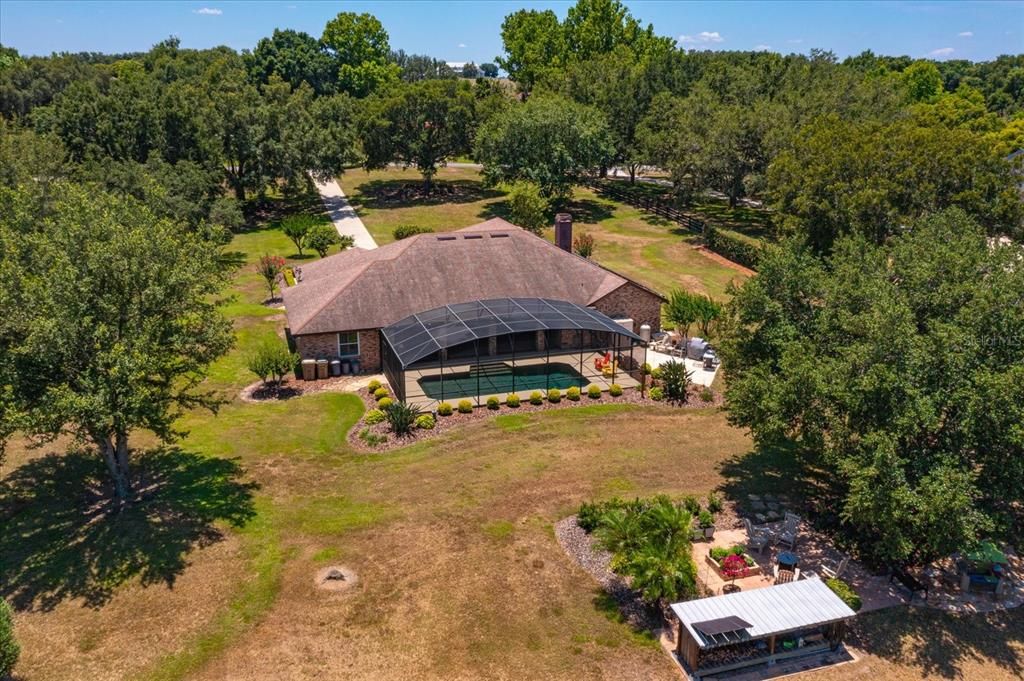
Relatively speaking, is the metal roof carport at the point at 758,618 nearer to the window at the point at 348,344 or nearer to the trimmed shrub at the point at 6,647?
the trimmed shrub at the point at 6,647

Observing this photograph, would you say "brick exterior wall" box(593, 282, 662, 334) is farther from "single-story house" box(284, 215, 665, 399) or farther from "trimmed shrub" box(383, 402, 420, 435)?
"trimmed shrub" box(383, 402, 420, 435)

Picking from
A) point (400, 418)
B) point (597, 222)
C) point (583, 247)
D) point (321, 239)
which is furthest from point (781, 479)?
point (597, 222)

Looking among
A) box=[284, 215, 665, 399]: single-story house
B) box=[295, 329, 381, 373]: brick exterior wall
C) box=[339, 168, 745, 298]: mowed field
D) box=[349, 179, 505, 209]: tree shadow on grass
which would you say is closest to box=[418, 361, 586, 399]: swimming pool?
box=[284, 215, 665, 399]: single-story house

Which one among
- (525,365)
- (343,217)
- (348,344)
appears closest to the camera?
(348,344)

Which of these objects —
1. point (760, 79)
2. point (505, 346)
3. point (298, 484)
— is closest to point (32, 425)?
point (298, 484)

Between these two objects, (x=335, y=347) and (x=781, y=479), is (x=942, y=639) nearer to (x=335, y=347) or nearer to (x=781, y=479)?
(x=781, y=479)

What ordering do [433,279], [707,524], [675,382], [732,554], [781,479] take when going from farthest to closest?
[433,279]
[675,382]
[781,479]
[707,524]
[732,554]

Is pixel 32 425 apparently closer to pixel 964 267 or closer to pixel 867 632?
pixel 867 632

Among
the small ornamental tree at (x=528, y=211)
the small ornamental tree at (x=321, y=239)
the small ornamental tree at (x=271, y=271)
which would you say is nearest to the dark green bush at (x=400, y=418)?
the small ornamental tree at (x=271, y=271)
